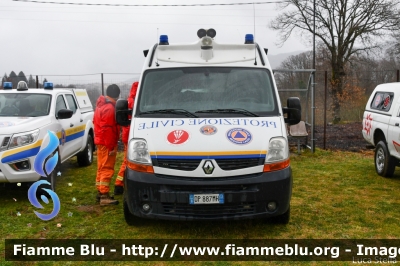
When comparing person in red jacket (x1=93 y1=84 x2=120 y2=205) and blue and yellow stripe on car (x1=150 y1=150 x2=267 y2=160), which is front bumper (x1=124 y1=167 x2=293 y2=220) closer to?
blue and yellow stripe on car (x1=150 y1=150 x2=267 y2=160)

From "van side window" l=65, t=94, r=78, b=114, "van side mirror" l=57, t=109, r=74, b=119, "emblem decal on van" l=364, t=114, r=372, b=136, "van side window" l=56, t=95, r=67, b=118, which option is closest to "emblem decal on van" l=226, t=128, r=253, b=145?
"van side mirror" l=57, t=109, r=74, b=119

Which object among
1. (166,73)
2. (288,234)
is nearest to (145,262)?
(288,234)

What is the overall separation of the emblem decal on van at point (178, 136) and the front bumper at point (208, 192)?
1.27ft

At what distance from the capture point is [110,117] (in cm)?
598

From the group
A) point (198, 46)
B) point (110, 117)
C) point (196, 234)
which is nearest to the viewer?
point (196, 234)

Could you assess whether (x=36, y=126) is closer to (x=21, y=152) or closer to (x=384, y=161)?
(x=21, y=152)

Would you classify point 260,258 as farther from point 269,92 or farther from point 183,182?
point 269,92

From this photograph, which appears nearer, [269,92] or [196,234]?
[196,234]

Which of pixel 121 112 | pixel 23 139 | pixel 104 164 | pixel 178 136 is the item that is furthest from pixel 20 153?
pixel 178 136

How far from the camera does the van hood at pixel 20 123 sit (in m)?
5.90

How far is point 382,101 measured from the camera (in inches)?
325

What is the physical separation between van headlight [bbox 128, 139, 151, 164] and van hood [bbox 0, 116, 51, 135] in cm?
221

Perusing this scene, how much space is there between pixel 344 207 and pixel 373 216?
51cm

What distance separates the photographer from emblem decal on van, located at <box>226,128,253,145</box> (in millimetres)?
4461
